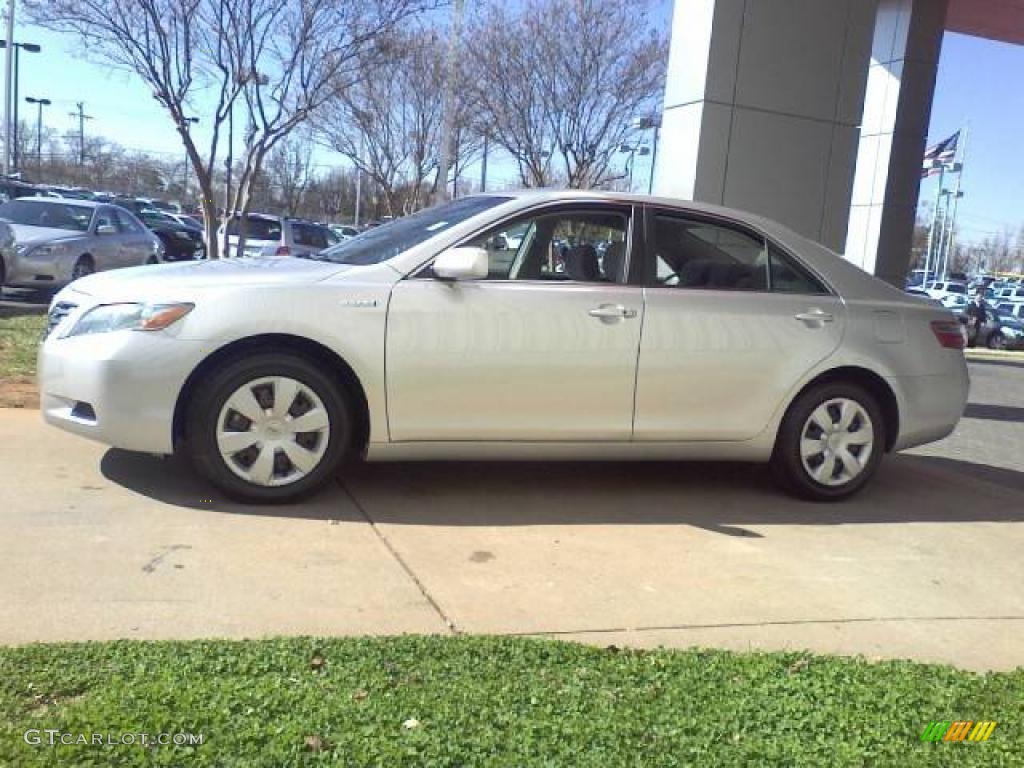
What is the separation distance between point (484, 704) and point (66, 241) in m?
12.5

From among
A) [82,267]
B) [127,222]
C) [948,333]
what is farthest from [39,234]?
[948,333]

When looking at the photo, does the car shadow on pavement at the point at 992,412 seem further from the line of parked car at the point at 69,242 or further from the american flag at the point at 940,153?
the american flag at the point at 940,153

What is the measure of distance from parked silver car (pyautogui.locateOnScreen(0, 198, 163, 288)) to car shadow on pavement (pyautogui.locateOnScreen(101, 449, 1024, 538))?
8800mm

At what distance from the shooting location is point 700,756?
8.79ft

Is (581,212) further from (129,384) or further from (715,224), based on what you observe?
(129,384)

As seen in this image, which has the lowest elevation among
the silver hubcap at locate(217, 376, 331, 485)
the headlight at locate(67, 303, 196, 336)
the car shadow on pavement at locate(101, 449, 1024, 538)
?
the car shadow on pavement at locate(101, 449, 1024, 538)

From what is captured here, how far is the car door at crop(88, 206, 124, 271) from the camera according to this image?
1408 cm

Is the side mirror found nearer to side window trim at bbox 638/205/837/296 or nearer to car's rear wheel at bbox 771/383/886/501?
side window trim at bbox 638/205/837/296

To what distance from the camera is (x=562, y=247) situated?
5.15 meters

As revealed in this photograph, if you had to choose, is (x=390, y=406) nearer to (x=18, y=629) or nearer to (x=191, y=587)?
(x=191, y=587)

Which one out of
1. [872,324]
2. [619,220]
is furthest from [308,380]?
[872,324]

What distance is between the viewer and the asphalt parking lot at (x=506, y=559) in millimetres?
3566

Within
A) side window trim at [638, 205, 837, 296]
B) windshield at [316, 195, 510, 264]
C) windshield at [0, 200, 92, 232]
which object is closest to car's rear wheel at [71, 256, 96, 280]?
windshield at [0, 200, 92, 232]

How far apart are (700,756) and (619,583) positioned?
1.42 metres
